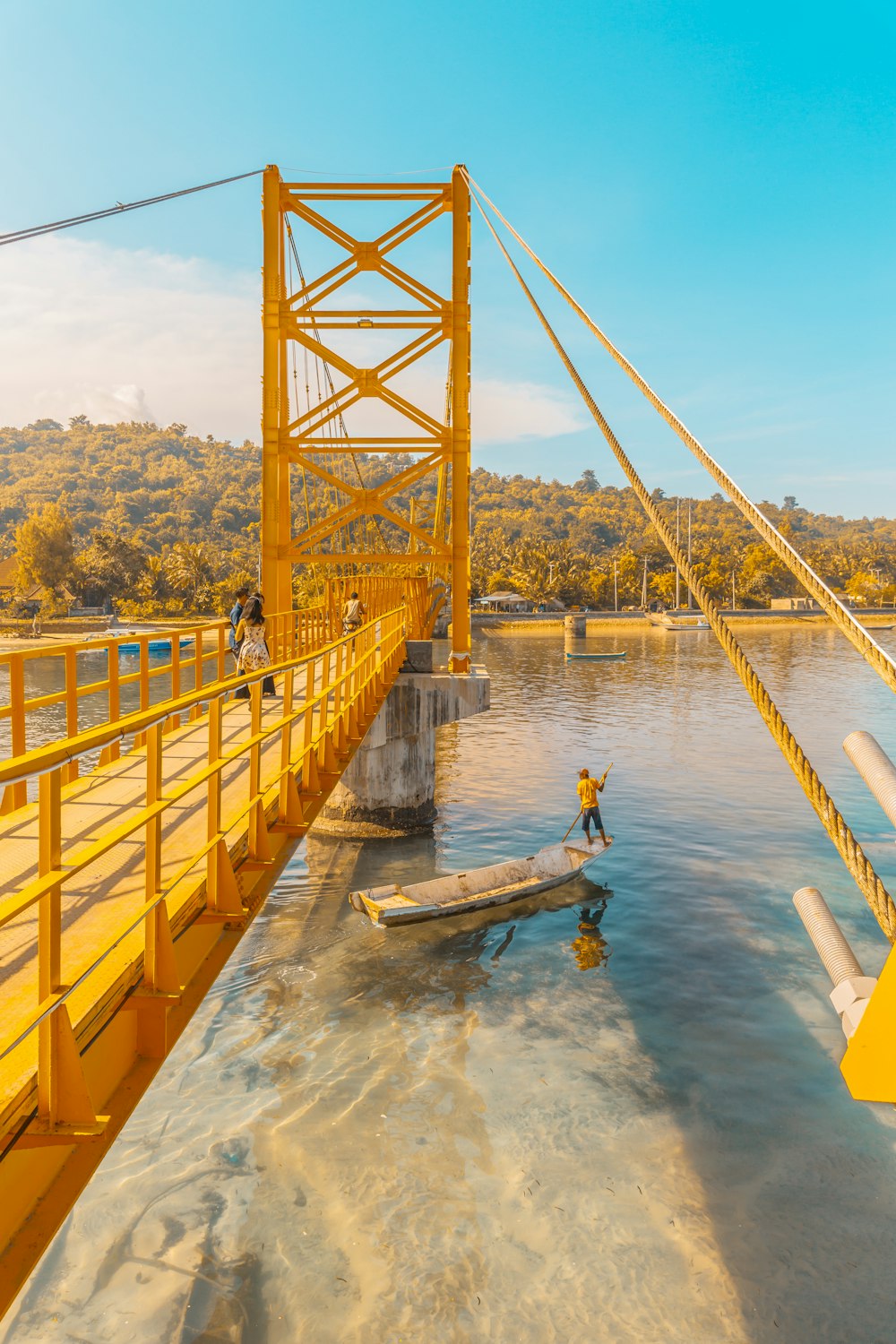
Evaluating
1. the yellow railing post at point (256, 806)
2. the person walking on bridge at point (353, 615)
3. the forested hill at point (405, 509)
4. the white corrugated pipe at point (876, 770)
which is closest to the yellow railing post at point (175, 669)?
the yellow railing post at point (256, 806)

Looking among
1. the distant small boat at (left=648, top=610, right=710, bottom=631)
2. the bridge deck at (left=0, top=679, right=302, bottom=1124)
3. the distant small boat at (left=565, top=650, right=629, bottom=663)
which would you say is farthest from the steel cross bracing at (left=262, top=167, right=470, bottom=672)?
the distant small boat at (left=648, top=610, right=710, bottom=631)

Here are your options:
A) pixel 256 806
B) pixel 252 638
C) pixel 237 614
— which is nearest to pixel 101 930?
pixel 256 806

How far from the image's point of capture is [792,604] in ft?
405

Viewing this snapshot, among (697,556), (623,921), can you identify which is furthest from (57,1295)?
(697,556)

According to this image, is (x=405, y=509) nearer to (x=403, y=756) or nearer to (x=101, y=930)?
(x=403, y=756)

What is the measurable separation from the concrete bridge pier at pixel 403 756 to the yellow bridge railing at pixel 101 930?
1234 cm

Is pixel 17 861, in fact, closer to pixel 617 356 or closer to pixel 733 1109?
pixel 617 356

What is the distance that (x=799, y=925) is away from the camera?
15.6 m

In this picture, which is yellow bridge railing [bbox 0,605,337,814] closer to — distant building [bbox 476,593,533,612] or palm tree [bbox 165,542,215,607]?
palm tree [bbox 165,542,215,607]

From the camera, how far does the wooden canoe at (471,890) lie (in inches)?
582

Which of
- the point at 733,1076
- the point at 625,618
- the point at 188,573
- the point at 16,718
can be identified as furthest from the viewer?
the point at 625,618

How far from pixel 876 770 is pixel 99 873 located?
4.75 meters

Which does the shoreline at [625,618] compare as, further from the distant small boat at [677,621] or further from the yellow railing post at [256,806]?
the yellow railing post at [256,806]

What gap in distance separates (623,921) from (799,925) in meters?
3.16
